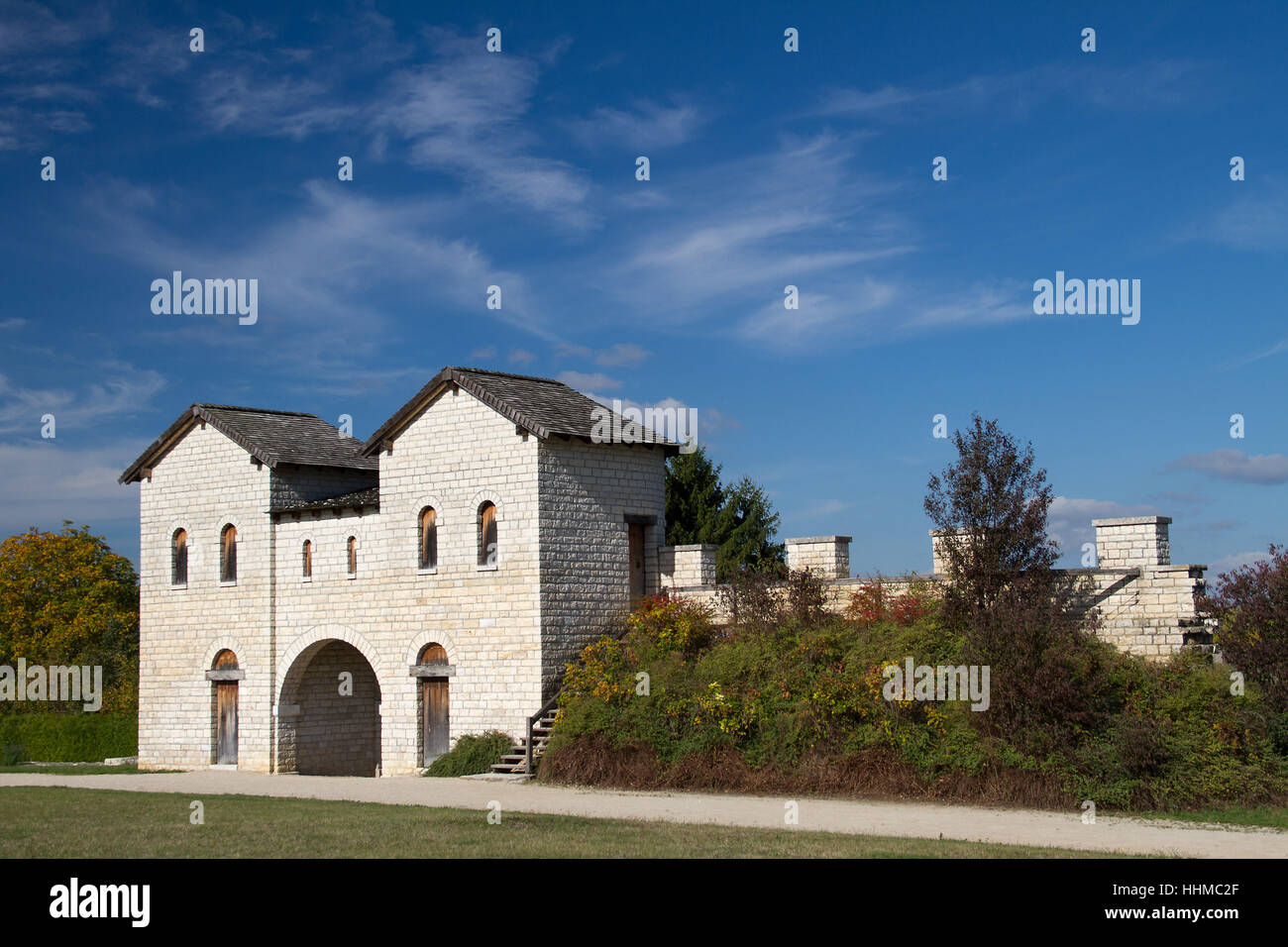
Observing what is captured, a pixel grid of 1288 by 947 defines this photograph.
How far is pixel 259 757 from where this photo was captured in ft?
91.5

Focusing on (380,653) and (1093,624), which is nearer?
(1093,624)

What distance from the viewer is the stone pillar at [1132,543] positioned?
1942cm

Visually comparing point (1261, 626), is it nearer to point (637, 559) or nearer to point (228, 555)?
point (637, 559)

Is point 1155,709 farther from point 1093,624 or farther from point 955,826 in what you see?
point 955,826

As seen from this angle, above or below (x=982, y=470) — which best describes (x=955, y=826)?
below

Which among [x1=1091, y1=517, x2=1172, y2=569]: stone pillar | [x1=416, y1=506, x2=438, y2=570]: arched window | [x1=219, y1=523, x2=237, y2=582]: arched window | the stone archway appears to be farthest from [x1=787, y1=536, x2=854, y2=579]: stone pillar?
[x1=219, y1=523, x2=237, y2=582]: arched window

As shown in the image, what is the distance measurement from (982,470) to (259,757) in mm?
17840

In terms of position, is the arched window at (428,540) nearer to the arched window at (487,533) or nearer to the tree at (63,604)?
the arched window at (487,533)


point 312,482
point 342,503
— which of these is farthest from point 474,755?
point 312,482

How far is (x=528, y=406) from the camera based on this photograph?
80.6 ft

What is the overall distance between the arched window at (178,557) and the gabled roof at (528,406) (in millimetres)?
7056
